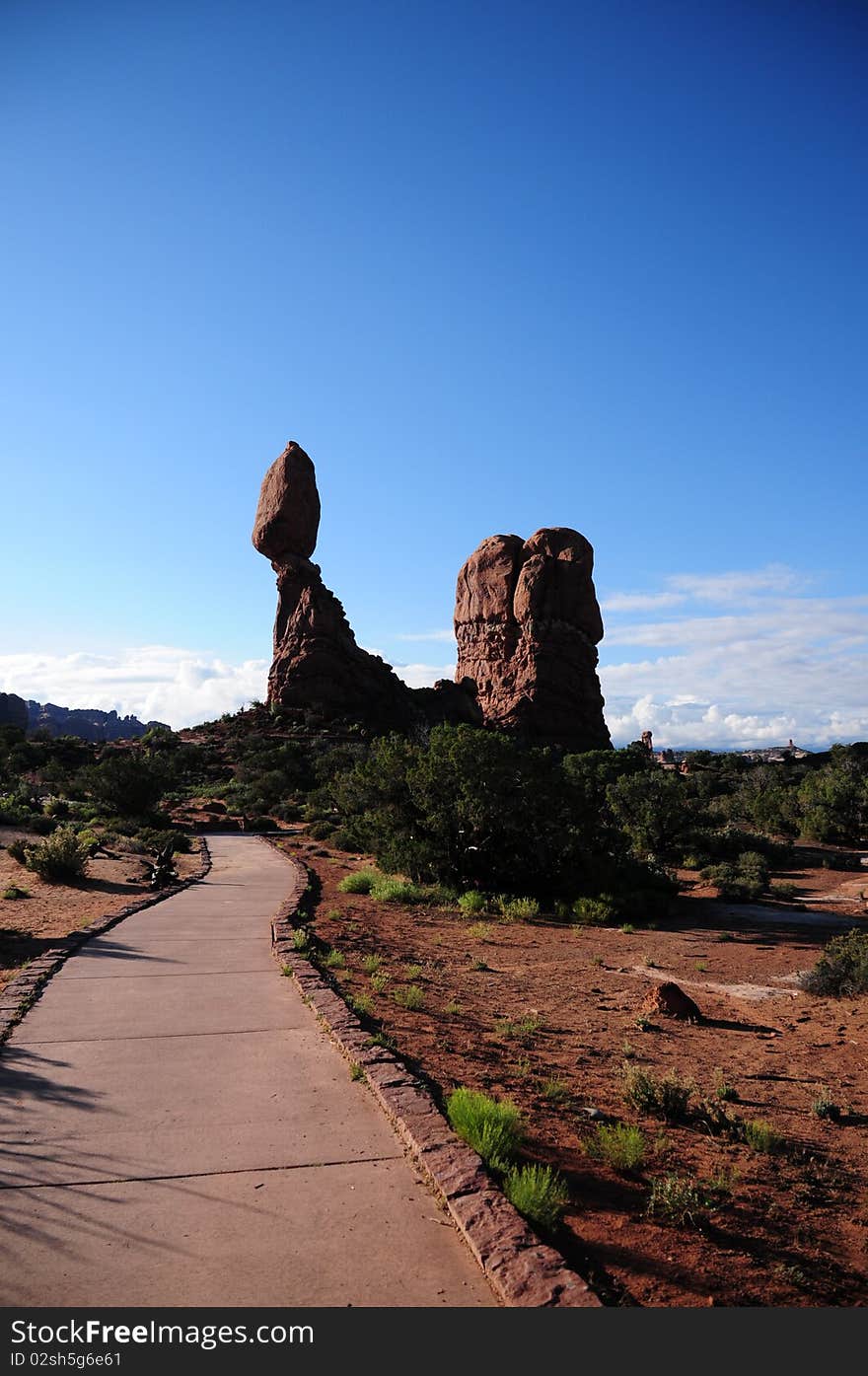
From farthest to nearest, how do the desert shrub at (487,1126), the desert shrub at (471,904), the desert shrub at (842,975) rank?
the desert shrub at (471,904) → the desert shrub at (842,975) → the desert shrub at (487,1126)

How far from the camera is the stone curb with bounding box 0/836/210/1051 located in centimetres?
776

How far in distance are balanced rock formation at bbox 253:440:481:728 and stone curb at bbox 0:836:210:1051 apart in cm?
5334

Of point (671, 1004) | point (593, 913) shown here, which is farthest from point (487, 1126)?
point (593, 913)

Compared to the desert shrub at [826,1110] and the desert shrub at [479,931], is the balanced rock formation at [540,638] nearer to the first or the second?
the desert shrub at [479,931]

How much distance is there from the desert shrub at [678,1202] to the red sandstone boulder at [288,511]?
71.3 metres

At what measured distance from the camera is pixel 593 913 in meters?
16.8

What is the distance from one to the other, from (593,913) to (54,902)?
11.0 meters

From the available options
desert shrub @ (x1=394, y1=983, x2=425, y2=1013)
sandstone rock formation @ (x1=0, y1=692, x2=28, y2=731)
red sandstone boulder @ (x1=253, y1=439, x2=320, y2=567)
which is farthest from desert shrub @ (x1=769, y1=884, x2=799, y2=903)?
sandstone rock formation @ (x1=0, y1=692, x2=28, y2=731)

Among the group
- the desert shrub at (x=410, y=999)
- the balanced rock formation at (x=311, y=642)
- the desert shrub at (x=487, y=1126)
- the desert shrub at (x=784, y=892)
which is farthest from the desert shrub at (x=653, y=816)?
the balanced rock formation at (x=311, y=642)

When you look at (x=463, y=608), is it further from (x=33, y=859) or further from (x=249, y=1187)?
(x=249, y=1187)

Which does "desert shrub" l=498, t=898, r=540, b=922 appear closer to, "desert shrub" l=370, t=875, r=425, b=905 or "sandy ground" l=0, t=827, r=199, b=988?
"desert shrub" l=370, t=875, r=425, b=905

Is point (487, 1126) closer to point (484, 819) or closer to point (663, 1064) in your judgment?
point (663, 1064)

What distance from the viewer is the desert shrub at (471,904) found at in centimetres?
1730

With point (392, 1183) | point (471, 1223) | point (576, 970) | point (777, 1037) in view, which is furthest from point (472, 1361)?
point (576, 970)
